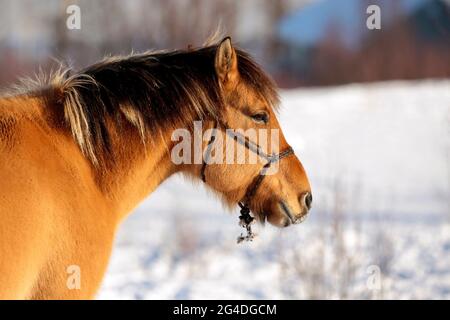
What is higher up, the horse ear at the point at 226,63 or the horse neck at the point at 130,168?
the horse ear at the point at 226,63

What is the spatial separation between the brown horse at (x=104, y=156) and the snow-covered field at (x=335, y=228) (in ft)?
1.71

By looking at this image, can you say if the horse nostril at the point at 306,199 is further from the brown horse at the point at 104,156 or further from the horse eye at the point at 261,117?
the horse eye at the point at 261,117

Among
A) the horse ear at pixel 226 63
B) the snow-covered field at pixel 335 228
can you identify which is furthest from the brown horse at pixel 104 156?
the snow-covered field at pixel 335 228

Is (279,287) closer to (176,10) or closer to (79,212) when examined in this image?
(79,212)

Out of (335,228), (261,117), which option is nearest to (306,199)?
(261,117)

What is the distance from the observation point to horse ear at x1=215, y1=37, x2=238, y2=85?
3.09m

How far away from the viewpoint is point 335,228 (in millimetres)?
5934

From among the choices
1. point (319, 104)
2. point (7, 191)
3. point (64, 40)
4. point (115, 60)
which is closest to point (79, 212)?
point (7, 191)

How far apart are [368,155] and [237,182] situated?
1198 cm

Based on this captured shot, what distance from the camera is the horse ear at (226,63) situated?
3.09 metres

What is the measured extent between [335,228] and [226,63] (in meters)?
3.23

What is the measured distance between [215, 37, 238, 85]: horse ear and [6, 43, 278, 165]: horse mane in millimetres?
51

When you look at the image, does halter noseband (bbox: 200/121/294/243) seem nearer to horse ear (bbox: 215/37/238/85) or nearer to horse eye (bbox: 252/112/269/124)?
horse eye (bbox: 252/112/269/124)

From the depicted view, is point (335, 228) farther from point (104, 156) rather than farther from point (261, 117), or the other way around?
point (104, 156)
